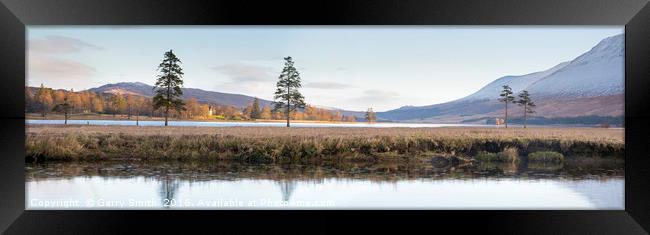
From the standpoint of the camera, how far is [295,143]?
9.45m

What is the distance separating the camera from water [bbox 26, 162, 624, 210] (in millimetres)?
6523

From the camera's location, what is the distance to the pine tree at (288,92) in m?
10.0

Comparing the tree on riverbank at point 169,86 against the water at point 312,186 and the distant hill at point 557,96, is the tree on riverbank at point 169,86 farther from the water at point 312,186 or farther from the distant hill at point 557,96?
the distant hill at point 557,96

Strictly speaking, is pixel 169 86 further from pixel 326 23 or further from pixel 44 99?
pixel 326 23

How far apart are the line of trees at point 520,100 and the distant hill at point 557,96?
14 centimetres

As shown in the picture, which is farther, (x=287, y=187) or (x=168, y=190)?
(x=287, y=187)

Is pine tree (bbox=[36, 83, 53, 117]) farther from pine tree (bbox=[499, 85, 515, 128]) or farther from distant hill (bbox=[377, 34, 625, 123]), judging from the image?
pine tree (bbox=[499, 85, 515, 128])

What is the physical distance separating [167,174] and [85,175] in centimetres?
138

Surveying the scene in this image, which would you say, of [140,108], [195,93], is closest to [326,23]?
[195,93]

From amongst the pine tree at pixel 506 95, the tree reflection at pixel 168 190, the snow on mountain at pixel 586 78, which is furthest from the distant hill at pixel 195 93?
the snow on mountain at pixel 586 78

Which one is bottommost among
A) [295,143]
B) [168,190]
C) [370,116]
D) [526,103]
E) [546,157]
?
[168,190]

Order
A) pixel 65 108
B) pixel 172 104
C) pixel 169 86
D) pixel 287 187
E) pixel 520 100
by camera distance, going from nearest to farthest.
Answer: pixel 287 187 → pixel 65 108 → pixel 169 86 → pixel 172 104 → pixel 520 100

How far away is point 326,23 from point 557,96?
35.3 ft

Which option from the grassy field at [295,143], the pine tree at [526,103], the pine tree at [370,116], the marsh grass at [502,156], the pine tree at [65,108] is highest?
the pine tree at [526,103]
